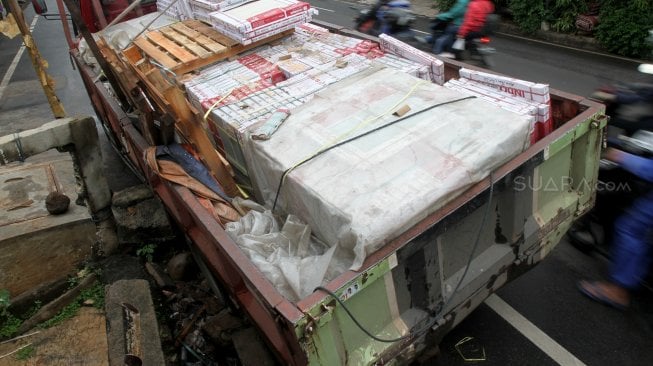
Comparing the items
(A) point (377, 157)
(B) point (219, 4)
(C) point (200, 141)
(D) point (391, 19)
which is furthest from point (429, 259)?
(D) point (391, 19)

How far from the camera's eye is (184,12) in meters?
5.99

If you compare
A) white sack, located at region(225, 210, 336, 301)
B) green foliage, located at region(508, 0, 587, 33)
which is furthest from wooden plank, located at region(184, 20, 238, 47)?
green foliage, located at region(508, 0, 587, 33)

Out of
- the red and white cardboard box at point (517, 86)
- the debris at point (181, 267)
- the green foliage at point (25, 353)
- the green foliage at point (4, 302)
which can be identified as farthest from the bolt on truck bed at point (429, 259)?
the green foliage at point (4, 302)

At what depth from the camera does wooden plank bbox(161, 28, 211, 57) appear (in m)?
4.61

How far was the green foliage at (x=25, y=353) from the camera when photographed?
358cm

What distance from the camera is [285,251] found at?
9.89ft

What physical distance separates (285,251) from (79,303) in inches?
85.3

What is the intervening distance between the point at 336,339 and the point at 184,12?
478 centimetres

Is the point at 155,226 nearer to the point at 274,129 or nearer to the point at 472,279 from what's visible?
the point at 274,129

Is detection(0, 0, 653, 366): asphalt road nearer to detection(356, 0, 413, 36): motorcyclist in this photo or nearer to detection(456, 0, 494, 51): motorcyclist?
detection(456, 0, 494, 51): motorcyclist

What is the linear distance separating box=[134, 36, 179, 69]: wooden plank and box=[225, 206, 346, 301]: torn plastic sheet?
187cm

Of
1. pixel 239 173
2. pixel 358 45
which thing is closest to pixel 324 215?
pixel 239 173

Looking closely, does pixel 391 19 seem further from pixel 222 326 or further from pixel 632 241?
pixel 222 326

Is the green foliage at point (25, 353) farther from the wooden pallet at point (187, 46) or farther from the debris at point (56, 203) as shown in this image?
the wooden pallet at point (187, 46)
